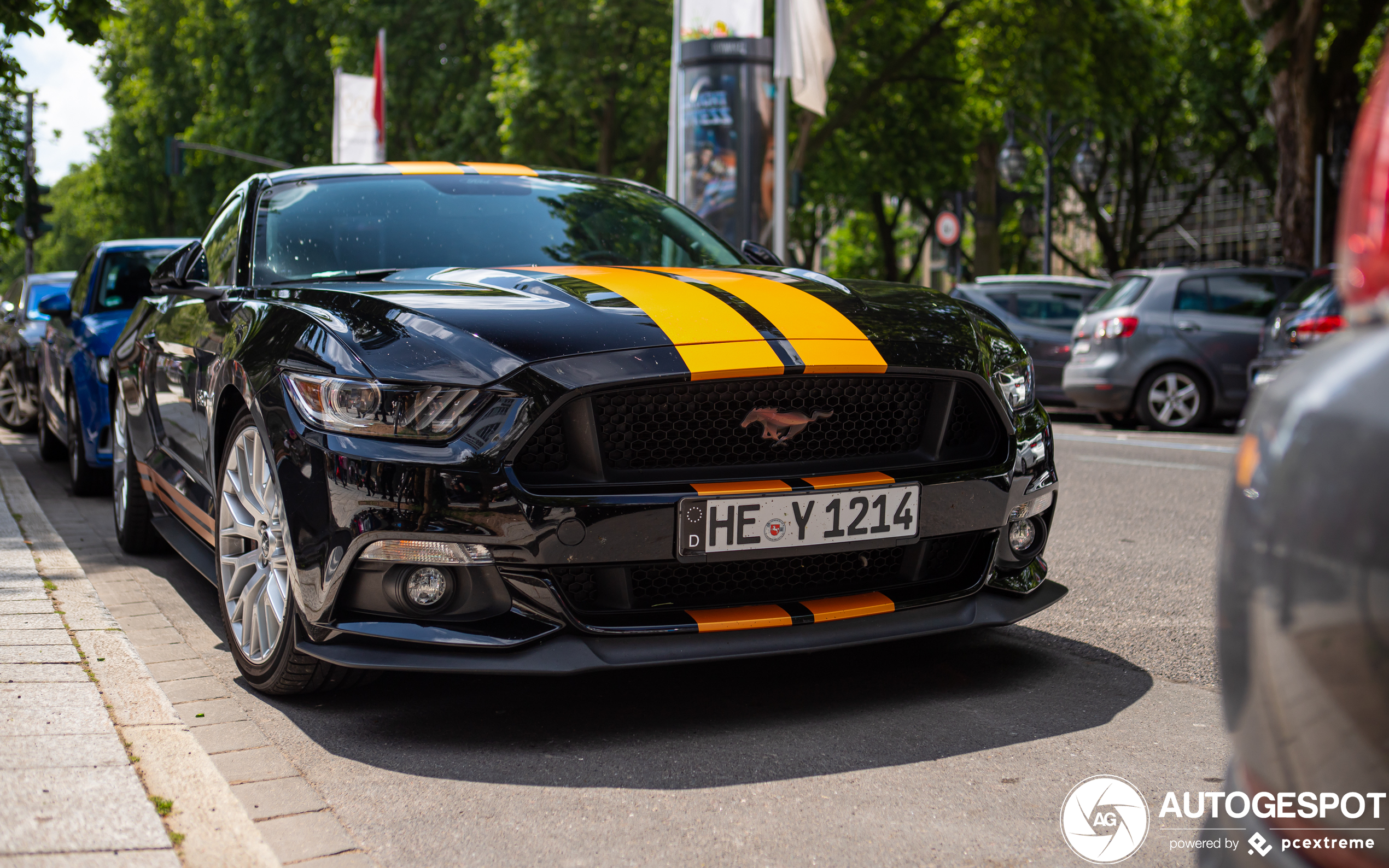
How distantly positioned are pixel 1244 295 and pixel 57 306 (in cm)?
1020

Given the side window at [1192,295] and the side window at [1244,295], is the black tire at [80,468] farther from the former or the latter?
the side window at [1244,295]

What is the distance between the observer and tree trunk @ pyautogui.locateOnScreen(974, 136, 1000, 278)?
26844mm

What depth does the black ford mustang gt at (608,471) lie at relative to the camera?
317 centimetres

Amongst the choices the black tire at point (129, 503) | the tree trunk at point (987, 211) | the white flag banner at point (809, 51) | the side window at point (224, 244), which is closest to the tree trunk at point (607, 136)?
the tree trunk at point (987, 211)

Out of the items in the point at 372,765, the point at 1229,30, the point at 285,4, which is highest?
the point at 285,4

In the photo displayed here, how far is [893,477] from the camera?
3.45 meters

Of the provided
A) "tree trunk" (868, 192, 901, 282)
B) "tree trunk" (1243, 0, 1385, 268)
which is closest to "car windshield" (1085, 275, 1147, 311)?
"tree trunk" (1243, 0, 1385, 268)

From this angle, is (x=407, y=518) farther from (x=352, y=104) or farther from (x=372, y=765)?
(x=352, y=104)

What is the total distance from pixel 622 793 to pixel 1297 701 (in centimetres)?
180

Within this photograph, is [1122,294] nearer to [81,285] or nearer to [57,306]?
[81,285]

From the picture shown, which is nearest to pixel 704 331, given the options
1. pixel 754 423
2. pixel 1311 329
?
pixel 754 423

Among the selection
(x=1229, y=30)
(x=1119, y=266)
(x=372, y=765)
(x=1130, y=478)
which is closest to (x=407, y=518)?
(x=372, y=765)

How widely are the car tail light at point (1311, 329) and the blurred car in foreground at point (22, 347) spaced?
31.2 feet

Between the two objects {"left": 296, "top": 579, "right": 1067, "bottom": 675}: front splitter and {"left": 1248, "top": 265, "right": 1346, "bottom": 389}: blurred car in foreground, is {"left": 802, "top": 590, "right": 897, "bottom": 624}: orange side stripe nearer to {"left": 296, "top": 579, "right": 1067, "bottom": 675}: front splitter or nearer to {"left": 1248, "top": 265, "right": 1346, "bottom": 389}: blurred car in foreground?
{"left": 296, "top": 579, "right": 1067, "bottom": 675}: front splitter
